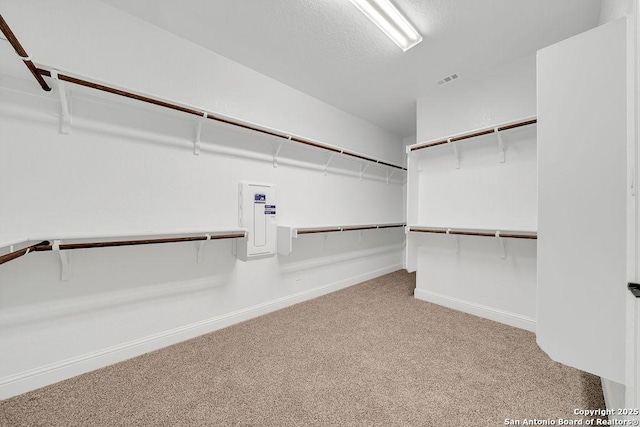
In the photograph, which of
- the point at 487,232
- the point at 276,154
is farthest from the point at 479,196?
the point at 276,154

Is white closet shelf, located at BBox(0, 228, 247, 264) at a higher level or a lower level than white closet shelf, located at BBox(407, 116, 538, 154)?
lower

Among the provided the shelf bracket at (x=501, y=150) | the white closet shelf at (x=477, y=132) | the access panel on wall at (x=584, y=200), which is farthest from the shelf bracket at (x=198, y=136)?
the shelf bracket at (x=501, y=150)

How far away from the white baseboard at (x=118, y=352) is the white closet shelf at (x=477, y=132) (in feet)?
7.75

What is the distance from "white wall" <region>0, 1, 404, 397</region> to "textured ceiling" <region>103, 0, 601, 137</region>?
207mm

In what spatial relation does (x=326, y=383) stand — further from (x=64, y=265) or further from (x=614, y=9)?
(x=614, y=9)

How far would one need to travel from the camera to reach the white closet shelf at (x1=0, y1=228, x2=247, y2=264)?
4.64ft

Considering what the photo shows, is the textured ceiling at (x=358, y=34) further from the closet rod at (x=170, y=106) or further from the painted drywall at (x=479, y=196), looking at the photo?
the closet rod at (x=170, y=106)

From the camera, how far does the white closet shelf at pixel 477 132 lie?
2.27 metres

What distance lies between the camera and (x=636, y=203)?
81 cm

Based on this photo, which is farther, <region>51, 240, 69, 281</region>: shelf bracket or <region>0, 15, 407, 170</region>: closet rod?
<region>51, 240, 69, 281</region>: shelf bracket

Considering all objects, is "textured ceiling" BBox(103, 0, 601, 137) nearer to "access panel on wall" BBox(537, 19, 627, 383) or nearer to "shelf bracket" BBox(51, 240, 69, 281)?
"access panel on wall" BBox(537, 19, 627, 383)

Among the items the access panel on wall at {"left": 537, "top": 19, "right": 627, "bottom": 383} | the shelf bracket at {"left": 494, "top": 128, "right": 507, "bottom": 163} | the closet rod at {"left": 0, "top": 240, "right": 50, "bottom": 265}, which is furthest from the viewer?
the shelf bracket at {"left": 494, "top": 128, "right": 507, "bottom": 163}

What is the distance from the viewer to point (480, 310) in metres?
2.71

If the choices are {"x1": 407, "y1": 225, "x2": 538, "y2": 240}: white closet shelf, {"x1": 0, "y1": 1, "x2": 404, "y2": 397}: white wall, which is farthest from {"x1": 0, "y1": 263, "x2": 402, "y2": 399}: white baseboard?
{"x1": 407, "y1": 225, "x2": 538, "y2": 240}: white closet shelf
